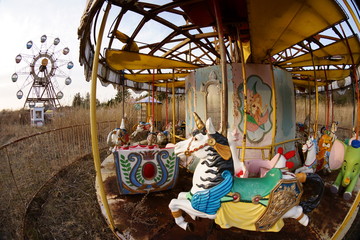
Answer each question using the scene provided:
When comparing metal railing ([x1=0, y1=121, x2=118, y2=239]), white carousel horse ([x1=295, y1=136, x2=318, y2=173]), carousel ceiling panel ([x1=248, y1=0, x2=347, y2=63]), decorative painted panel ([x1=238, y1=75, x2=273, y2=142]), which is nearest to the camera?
carousel ceiling panel ([x1=248, y1=0, x2=347, y2=63])

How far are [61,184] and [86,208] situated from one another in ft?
4.28

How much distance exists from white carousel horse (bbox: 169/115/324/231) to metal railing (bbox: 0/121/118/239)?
7.82 ft

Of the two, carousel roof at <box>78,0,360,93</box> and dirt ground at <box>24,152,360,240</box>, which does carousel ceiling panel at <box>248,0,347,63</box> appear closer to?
carousel roof at <box>78,0,360,93</box>

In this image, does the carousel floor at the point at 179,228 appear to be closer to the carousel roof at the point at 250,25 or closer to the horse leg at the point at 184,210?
the horse leg at the point at 184,210

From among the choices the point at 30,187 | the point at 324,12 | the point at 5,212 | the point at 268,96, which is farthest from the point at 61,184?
the point at 324,12

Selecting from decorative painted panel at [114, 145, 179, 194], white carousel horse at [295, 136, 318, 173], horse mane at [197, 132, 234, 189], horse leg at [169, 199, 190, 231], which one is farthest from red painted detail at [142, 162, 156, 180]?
white carousel horse at [295, 136, 318, 173]

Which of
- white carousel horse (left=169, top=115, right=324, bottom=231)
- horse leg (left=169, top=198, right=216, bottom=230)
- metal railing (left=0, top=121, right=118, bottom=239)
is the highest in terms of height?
white carousel horse (left=169, top=115, right=324, bottom=231)

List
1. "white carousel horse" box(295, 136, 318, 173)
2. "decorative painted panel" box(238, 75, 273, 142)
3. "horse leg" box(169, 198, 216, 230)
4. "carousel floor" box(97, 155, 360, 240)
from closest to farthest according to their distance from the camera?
1. "horse leg" box(169, 198, 216, 230)
2. "carousel floor" box(97, 155, 360, 240)
3. "white carousel horse" box(295, 136, 318, 173)
4. "decorative painted panel" box(238, 75, 273, 142)

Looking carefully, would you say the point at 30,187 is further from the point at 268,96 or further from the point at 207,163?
the point at 268,96

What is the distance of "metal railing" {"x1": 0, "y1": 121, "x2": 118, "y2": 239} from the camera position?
2.83 m

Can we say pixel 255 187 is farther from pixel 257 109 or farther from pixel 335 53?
pixel 335 53

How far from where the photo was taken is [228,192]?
1854 millimetres

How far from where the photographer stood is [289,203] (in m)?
1.92

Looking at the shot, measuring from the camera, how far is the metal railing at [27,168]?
2.83m
